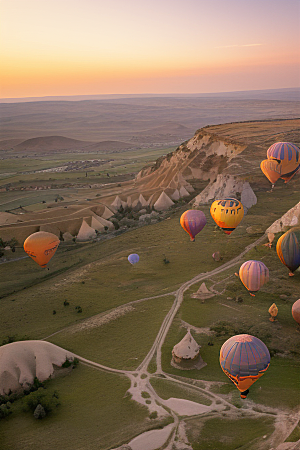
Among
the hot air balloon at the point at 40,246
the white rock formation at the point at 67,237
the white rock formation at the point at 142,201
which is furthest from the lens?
the white rock formation at the point at 142,201

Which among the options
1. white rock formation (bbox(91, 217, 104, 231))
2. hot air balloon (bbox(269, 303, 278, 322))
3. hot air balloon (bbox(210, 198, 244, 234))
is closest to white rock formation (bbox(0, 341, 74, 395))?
hot air balloon (bbox(269, 303, 278, 322))

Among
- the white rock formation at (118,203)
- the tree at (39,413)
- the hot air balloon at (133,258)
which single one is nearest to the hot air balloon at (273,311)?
the tree at (39,413)

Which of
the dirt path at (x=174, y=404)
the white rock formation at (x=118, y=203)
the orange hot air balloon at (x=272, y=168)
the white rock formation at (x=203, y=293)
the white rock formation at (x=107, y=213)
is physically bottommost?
the dirt path at (x=174, y=404)

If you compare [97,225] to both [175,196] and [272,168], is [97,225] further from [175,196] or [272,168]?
[272,168]

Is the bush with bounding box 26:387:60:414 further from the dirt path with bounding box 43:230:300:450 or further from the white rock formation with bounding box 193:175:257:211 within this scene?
the white rock formation with bounding box 193:175:257:211

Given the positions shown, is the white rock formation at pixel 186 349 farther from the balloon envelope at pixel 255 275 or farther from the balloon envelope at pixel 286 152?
the balloon envelope at pixel 286 152

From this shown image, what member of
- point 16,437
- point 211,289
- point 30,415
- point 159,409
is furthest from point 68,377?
point 211,289
